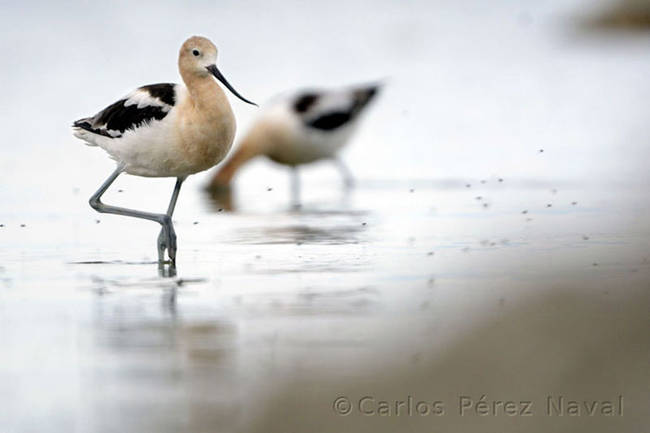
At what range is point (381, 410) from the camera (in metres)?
5.04

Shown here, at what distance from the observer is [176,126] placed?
27.3ft

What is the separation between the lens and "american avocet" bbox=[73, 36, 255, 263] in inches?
328

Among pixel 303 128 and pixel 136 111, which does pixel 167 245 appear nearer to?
pixel 136 111

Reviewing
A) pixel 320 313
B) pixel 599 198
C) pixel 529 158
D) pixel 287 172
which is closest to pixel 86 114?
Result: pixel 287 172

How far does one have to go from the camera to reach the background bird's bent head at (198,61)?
851cm

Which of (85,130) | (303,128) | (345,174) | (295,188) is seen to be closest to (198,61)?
(85,130)

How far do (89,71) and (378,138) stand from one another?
310cm

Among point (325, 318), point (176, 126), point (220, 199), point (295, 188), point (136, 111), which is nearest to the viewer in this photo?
point (325, 318)

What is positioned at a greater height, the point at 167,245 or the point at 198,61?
the point at 198,61

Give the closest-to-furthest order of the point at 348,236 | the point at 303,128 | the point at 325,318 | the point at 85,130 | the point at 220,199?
the point at 325,318 → the point at 85,130 → the point at 348,236 → the point at 220,199 → the point at 303,128

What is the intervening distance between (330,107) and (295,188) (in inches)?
50.2

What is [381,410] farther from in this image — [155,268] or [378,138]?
[378,138]

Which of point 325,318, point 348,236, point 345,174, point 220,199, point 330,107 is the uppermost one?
point 330,107

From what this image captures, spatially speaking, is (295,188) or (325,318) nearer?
(325,318)
